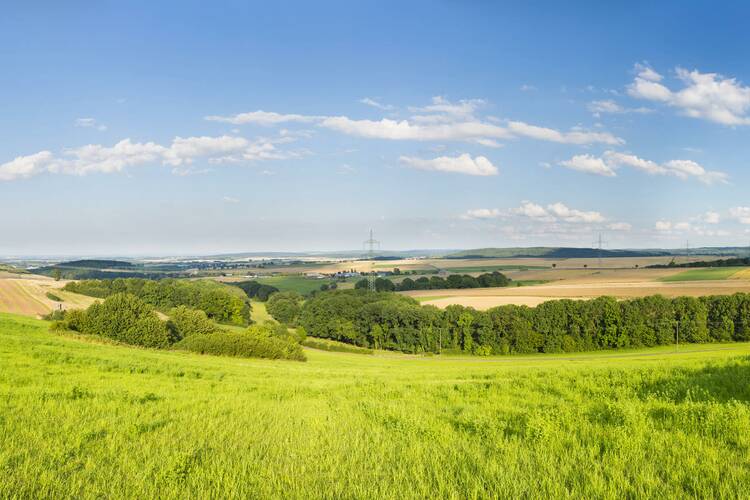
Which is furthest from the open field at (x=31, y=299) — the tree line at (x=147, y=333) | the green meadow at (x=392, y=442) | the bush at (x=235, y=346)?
the green meadow at (x=392, y=442)

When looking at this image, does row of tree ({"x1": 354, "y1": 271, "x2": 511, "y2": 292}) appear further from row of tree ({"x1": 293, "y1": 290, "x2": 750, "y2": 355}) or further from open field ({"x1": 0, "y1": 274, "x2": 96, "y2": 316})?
open field ({"x1": 0, "y1": 274, "x2": 96, "y2": 316})

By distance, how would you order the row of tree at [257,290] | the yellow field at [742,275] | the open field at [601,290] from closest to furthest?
1. the open field at [601,290]
2. the yellow field at [742,275]
3. the row of tree at [257,290]

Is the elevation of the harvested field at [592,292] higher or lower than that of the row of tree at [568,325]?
higher

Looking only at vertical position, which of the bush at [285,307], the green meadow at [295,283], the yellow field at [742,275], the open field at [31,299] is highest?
the yellow field at [742,275]

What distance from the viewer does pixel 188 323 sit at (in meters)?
68.6

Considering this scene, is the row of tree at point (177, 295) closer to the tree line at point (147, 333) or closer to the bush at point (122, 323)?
the tree line at point (147, 333)

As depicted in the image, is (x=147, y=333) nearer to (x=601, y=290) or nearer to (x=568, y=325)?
(x=568, y=325)

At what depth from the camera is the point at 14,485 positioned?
5488 millimetres

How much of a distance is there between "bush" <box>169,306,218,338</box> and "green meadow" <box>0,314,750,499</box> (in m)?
57.2

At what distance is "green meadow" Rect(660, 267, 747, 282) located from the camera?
111 metres

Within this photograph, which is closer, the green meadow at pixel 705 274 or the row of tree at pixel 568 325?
the row of tree at pixel 568 325

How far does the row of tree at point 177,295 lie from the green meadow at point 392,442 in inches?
4010

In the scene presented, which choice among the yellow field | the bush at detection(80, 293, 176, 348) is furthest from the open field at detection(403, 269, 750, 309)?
the bush at detection(80, 293, 176, 348)

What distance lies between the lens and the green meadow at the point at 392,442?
5574 mm
